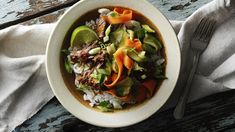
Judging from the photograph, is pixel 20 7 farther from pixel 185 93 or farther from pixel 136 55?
pixel 185 93

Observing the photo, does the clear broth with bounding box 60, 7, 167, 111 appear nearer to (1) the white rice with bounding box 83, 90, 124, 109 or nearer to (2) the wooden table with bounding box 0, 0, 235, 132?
(1) the white rice with bounding box 83, 90, 124, 109

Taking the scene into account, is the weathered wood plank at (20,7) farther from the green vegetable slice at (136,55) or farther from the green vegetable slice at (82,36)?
the green vegetable slice at (136,55)

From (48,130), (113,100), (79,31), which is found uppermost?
(79,31)

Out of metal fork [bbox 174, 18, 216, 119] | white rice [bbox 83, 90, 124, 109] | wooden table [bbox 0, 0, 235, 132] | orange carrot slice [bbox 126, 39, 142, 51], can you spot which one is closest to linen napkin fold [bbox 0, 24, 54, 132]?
wooden table [bbox 0, 0, 235, 132]

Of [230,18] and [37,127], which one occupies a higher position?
[230,18]

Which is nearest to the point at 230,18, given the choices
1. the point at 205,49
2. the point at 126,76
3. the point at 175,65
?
the point at 205,49

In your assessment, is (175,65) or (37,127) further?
(37,127)

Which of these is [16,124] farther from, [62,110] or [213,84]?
[213,84]
